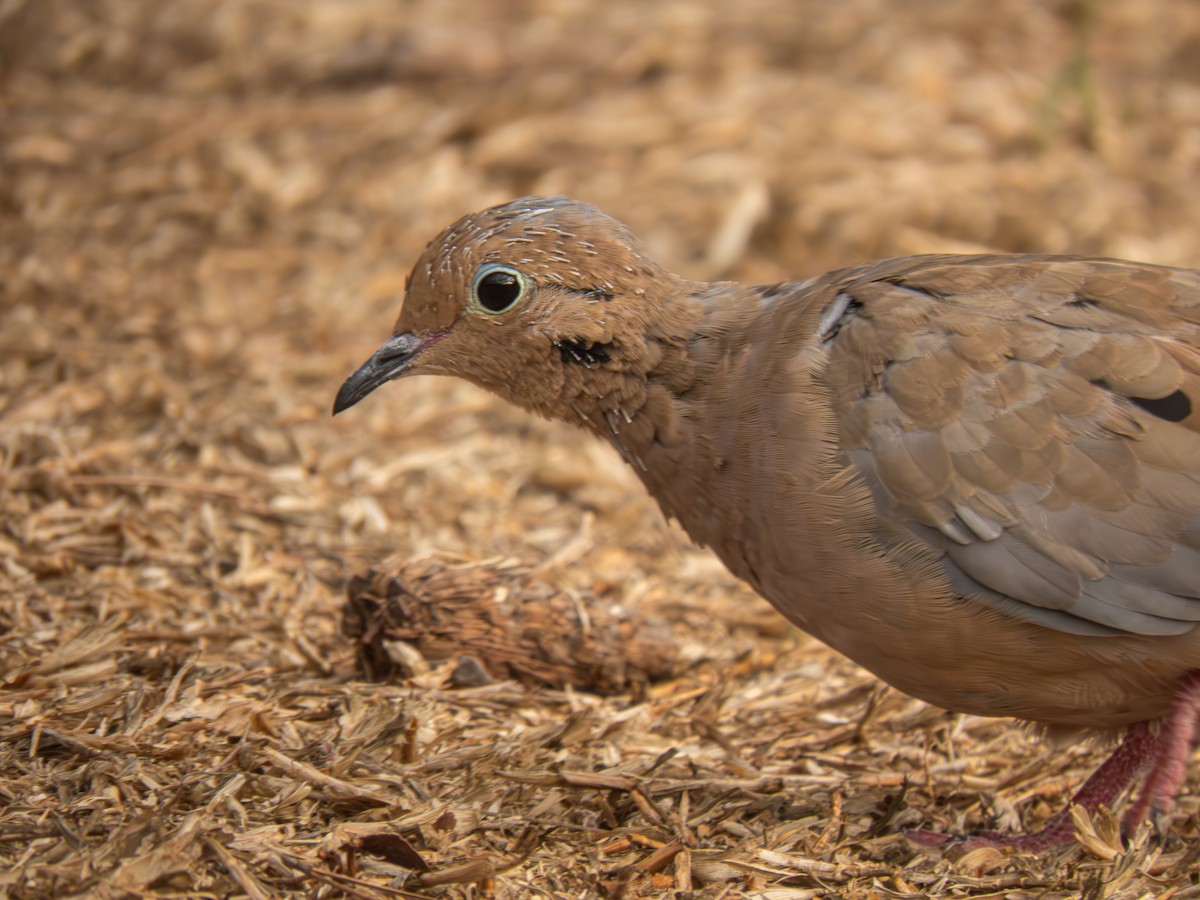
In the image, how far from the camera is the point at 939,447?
3.49m

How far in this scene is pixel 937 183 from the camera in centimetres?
770

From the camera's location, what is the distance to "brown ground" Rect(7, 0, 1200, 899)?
3568 millimetres

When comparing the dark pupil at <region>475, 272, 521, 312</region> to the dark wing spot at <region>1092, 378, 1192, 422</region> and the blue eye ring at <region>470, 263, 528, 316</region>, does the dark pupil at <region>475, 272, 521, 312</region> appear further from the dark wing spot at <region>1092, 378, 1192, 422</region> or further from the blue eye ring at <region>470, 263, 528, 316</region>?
the dark wing spot at <region>1092, 378, 1192, 422</region>

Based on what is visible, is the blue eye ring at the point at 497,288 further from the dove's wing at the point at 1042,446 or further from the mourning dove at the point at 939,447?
the dove's wing at the point at 1042,446

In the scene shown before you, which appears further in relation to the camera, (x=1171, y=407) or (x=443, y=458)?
(x=443, y=458)

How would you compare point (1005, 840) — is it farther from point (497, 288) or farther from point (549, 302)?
point (497, 288)

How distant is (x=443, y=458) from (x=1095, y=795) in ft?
9.83

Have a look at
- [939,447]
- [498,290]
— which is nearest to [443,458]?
[498,290]

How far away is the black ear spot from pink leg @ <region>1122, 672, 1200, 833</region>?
27.2 inches

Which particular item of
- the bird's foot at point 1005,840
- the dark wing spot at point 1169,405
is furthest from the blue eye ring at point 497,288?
the bird's foot at point 1005,840

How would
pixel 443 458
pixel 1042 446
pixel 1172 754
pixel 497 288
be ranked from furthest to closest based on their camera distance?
pixel 443 458, pixel 497 288, pixel 1172 754, pixel 1042 446

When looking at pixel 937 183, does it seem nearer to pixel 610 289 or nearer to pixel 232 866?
pixel 610 289

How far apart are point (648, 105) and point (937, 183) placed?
176cm

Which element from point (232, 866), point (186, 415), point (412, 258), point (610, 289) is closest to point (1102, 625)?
point (610, 289)
